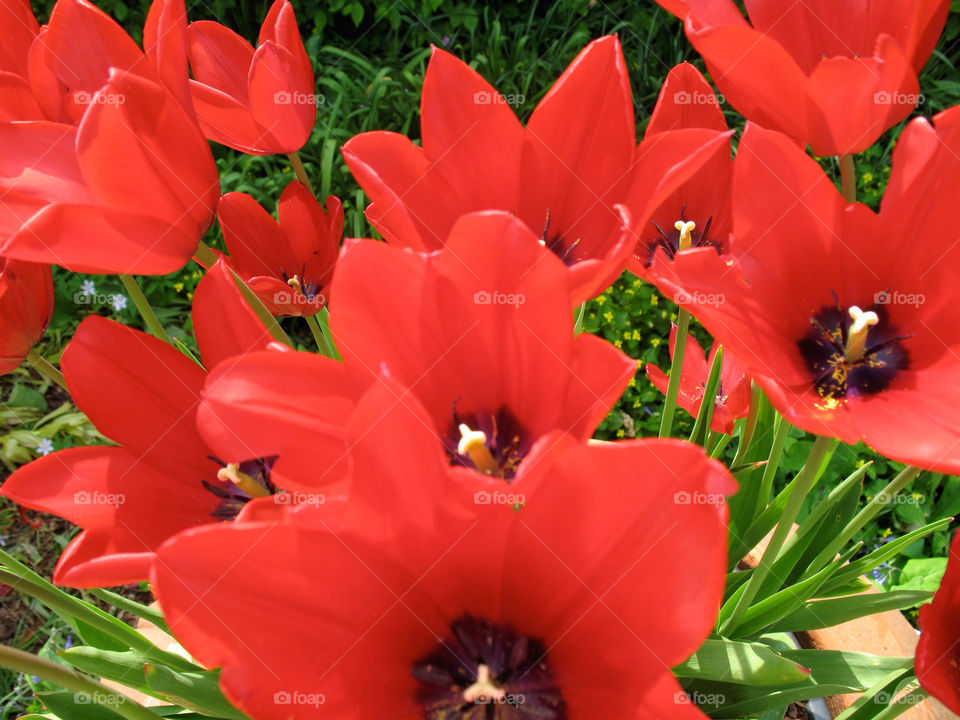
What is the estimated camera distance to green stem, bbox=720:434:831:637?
0.57 m

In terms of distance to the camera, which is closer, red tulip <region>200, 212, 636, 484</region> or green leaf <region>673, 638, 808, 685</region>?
red tulip <region>200, 212, 636, 484</region>

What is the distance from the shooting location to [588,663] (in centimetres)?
48

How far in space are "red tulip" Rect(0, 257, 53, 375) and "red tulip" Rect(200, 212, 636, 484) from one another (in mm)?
326

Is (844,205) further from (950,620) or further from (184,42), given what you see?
(184,42)

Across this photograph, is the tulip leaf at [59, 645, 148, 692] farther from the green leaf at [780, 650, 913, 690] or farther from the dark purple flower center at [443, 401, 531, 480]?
the green leaf at [780, 650, 913, 690]

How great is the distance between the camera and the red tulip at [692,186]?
758 millimetres

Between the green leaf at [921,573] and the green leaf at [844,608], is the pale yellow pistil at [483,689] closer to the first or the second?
the green leaf at [844,608]

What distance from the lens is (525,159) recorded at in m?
0.64

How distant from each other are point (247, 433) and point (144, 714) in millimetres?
326

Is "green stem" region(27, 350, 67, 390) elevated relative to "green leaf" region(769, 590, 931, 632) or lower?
elevated

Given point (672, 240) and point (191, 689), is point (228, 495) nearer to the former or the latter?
point (191, 689)

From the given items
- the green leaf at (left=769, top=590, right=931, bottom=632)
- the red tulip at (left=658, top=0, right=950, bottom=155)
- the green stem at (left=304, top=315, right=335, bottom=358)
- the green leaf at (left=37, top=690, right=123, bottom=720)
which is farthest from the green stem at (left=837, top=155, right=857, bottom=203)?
the green leaf at (left=37, top=690, right=123, bottom=720)

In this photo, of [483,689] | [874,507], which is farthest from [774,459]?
[483,689]

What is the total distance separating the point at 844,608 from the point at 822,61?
0.61 m
